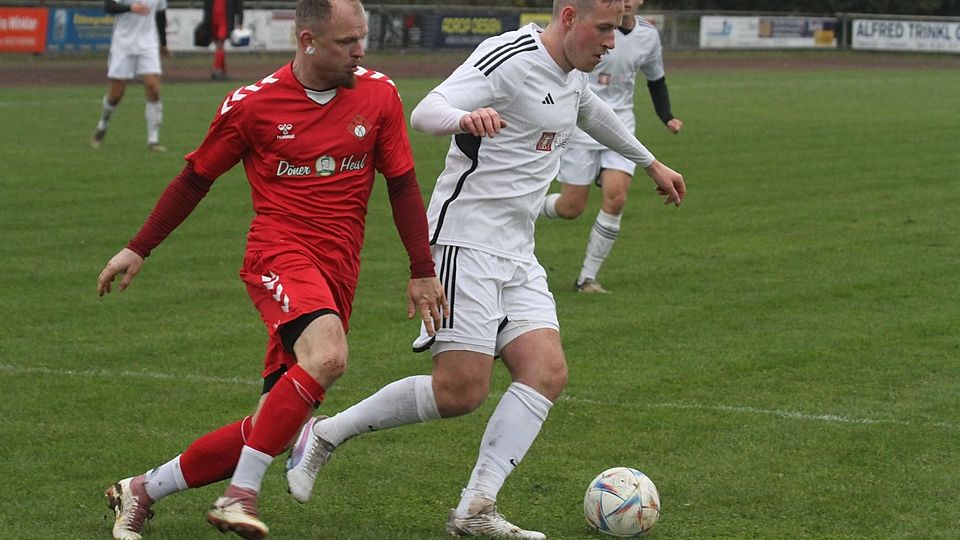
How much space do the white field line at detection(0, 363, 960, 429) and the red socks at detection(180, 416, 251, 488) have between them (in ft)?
8.40

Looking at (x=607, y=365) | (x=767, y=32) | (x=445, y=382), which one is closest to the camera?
(x=445, y=382)

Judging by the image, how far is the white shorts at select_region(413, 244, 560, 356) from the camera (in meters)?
5.36

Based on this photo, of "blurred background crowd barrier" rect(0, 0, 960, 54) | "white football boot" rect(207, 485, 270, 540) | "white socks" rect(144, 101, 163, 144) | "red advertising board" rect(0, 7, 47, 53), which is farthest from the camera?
"blurred background crowd barrier" rect(0, 0, 960, 54)

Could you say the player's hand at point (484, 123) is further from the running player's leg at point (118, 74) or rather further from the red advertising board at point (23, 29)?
the red advertising board at point (23, 29)

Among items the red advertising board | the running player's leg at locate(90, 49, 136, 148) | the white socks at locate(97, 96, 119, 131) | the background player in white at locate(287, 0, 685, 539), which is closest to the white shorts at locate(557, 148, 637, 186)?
the background player in white at locate(287, 0, 685, 539)

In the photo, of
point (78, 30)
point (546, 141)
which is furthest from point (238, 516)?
point (78, 30)

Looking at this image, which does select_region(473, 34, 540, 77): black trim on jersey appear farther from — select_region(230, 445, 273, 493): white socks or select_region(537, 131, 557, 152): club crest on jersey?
select_region(230, 445, 273, 493): white socks

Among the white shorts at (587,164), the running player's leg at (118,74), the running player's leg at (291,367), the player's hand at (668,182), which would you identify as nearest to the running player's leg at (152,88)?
the running player's leg at (118,74)

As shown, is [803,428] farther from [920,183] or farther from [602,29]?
[920,183]

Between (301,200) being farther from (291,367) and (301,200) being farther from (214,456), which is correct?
(214,456)

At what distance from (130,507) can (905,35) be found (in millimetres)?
51150

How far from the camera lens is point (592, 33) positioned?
538cm

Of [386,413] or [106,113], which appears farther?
[106,113]

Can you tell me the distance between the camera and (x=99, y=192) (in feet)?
49.3
